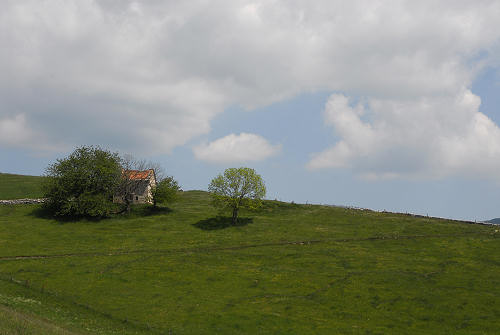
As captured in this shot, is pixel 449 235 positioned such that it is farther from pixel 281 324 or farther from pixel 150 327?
pixel 150 327

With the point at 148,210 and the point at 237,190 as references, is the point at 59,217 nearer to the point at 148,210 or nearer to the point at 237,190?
the point at 148,210

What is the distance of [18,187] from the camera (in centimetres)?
11594

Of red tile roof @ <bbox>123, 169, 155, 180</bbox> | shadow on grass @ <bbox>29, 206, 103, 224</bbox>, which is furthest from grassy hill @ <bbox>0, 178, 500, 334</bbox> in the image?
red tile roof @ <bbox>123, 169, 155, 180</bbox>

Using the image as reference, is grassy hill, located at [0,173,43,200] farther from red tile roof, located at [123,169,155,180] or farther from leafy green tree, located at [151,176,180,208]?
leafy green tree, located at [151,176,180,208]

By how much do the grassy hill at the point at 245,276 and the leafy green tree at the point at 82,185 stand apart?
13.7ft

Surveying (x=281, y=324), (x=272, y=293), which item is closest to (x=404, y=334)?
(x=281, y=324)

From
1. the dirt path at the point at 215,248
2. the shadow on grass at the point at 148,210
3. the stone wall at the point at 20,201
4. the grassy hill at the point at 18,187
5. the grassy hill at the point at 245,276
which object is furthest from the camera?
the grassy hill at the point at 18,187

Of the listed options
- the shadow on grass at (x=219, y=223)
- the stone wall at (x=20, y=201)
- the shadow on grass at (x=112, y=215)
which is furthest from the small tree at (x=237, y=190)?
the stone wall at (x=20, y=201)

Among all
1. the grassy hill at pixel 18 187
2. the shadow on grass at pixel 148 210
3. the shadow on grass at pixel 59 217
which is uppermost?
the grassy hill at pixel 18 187

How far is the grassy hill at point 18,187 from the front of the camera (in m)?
108

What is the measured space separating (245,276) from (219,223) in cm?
3507

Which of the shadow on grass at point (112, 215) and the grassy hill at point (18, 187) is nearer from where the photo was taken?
the shadow on grass at point (112, 215)

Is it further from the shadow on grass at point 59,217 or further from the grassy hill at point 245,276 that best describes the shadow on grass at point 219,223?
the shadow on grass at point 59,217

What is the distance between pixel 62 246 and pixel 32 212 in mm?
30864
